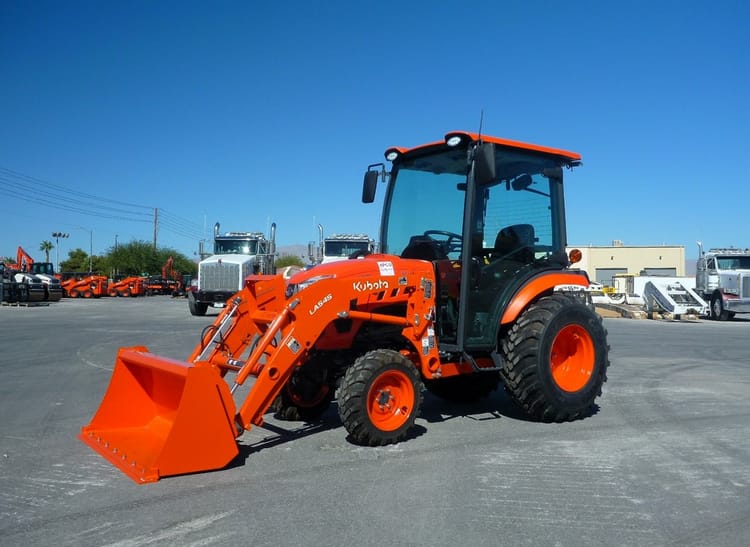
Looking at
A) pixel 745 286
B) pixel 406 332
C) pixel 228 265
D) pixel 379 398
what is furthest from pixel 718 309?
pixel 379 398

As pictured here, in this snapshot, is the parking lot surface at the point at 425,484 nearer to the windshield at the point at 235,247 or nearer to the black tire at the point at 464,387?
the black tire at the point at 464,387

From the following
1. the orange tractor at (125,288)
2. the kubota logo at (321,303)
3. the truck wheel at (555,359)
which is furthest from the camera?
the orange tractor at (125,288)

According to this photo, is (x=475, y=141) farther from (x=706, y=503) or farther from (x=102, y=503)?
(x=102, y=503)

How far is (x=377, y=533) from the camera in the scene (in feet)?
11.8

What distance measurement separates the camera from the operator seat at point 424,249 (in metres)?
6.29

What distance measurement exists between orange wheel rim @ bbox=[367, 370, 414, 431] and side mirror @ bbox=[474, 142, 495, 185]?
1.82 metres

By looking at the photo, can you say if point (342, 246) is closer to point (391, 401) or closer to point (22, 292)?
point (391, 401)

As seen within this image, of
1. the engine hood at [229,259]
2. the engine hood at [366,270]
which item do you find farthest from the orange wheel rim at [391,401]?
the engine hood at [229,259]

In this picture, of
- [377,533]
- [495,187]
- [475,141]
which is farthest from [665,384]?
[377,533]

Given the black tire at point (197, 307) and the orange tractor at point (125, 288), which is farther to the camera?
the orange tractor at point (125, 288)

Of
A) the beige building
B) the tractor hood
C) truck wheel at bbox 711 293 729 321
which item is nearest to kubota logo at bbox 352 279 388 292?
the tractor hood

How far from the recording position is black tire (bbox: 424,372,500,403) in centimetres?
717

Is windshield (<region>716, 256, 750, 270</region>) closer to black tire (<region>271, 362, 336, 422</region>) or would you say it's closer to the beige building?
black tire (<region>271, 362, 336, 422</region>)

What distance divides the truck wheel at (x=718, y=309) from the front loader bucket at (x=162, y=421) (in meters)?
24.5
